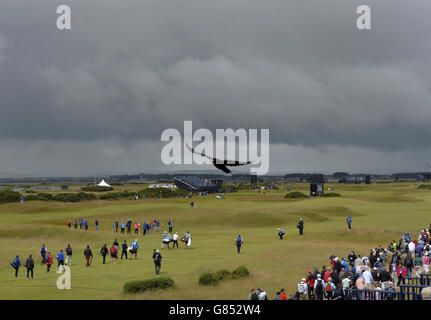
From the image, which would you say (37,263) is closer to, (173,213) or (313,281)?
(313,281)

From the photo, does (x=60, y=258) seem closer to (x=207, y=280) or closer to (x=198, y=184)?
(x=207, y=280)

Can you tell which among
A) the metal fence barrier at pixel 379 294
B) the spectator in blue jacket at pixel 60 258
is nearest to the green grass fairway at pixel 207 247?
the spectator in blue jacket at pixel 60 258

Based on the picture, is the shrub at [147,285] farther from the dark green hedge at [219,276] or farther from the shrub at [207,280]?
the dark green hedge at [219,276]

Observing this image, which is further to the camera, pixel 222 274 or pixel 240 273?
pixel 240 273

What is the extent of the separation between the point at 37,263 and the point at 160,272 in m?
12.7

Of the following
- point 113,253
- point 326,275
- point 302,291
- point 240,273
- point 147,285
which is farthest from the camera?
point 113,253

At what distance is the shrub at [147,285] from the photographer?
21.4 m

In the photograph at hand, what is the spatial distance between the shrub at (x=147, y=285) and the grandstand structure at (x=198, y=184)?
115 m

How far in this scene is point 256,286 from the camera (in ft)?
76.6

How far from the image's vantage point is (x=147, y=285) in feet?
71.9

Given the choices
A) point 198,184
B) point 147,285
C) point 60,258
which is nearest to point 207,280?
point 147,285

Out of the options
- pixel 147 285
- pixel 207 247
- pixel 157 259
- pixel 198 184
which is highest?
pixel 198 184

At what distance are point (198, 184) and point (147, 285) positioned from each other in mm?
120380
